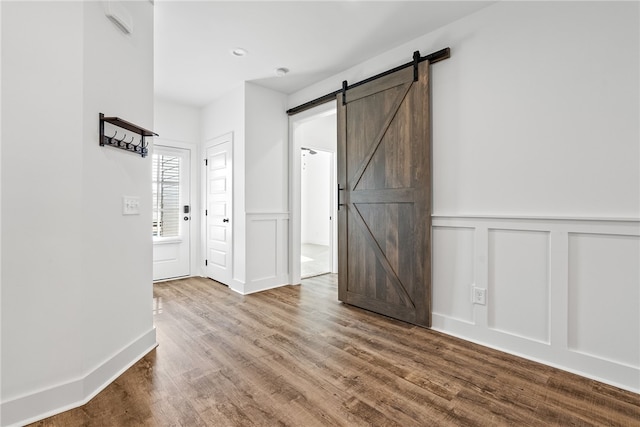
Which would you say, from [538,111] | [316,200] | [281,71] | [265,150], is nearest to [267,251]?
[265,150]

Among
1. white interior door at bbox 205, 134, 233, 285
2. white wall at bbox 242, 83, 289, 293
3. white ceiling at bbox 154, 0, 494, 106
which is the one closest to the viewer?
white ceiling at bbox 154, 0, 494, 106

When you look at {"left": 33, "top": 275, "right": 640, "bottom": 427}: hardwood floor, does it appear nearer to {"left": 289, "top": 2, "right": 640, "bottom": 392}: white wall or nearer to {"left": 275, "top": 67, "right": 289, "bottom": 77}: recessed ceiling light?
{"left": 289, "top": 2, "right": 640, "bottom": 392}: white wall

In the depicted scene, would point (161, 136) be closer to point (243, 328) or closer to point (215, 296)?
point (215, 296)

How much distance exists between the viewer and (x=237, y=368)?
2.07 meters

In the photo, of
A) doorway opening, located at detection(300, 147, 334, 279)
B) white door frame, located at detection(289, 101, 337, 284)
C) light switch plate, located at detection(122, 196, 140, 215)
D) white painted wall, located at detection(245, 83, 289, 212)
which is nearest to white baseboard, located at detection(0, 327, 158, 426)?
light switch plate, located at detection(122, 196, 140, 215)

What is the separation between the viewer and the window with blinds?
454cm

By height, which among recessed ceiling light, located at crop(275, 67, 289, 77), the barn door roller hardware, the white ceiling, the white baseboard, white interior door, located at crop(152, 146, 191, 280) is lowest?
the white baseboard

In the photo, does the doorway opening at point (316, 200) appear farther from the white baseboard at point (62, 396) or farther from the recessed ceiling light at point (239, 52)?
the white baseboard at point (62, 396)

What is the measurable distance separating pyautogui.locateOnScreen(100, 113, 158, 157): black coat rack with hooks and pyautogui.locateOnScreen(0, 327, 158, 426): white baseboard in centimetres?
138

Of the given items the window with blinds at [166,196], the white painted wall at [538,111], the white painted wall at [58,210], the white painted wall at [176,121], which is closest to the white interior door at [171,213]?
the window with blinds at [166,196]

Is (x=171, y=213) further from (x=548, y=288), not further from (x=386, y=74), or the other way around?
(x=548, y=288)

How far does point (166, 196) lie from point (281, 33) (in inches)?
120

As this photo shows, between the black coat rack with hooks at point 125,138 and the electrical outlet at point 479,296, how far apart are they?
9.31 feet

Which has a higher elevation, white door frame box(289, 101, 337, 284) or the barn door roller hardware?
the barn door roller hardware
